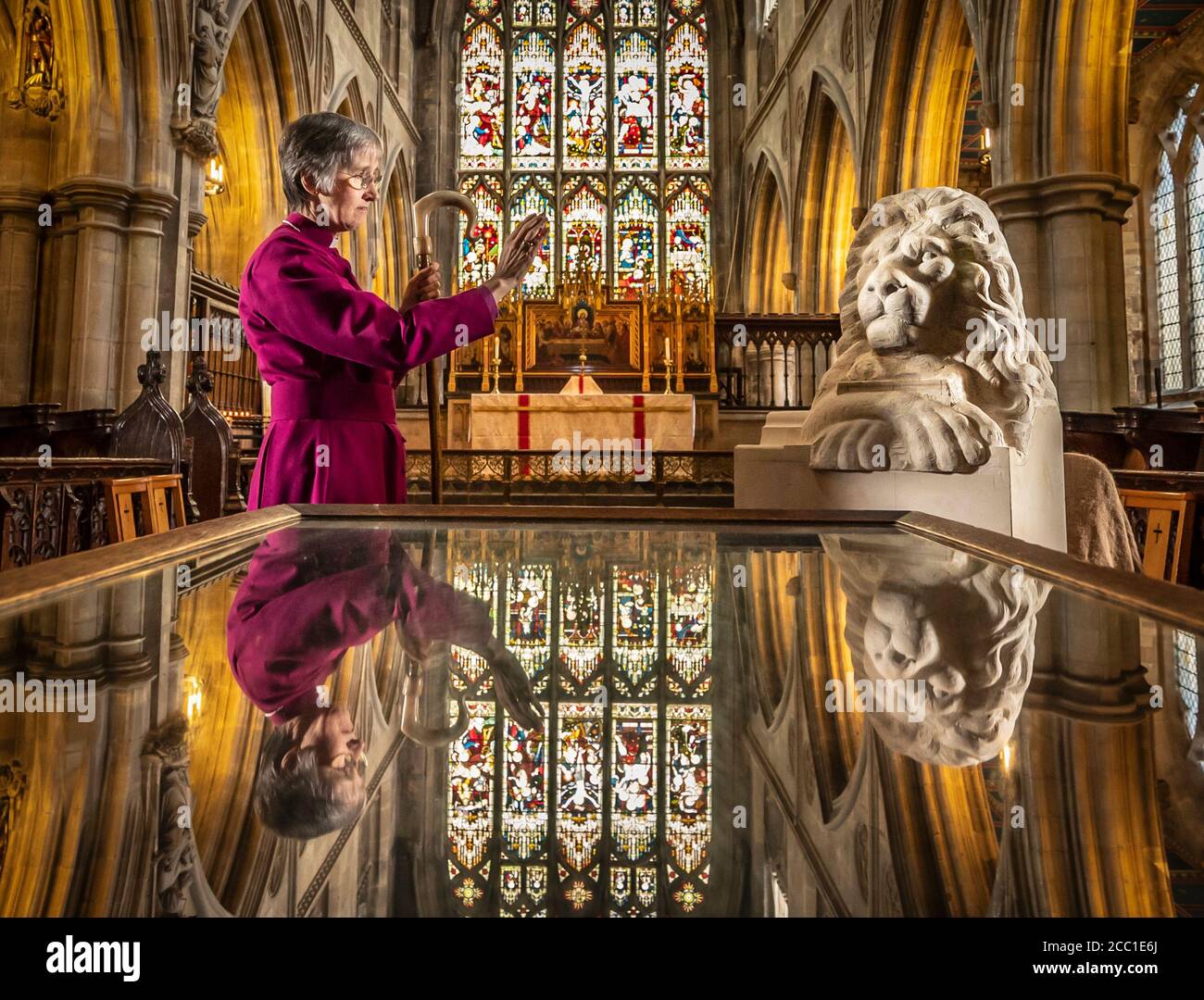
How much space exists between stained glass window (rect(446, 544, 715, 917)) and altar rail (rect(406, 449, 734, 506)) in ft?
23.8

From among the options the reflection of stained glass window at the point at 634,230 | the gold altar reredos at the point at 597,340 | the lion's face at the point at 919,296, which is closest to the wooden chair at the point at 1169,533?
the lion's face at the point at 919,296

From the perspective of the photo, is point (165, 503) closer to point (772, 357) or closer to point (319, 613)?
point (319, 613)

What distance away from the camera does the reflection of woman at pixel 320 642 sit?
54cm

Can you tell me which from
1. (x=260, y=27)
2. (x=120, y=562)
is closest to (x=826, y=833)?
(x=120, y=562)

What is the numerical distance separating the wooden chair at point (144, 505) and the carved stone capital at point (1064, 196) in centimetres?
633

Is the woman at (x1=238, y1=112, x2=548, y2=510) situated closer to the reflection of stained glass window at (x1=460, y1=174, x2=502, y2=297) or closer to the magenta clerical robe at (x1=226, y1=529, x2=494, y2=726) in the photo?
the magenta clerical robe at (x1=226, y1=529, x2=494, y2=726)

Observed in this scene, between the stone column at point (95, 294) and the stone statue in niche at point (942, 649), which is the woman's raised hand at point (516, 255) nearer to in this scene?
the stone statue in niche at point (942, 649)

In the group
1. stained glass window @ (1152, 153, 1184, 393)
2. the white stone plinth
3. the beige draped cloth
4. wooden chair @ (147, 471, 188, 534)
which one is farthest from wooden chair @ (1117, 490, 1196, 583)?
stained glass window @ (1152, 153, 1184, 393)

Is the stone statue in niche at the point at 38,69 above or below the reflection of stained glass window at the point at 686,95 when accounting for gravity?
below

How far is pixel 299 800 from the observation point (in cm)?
52

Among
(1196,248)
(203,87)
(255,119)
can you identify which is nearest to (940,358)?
(203,87)

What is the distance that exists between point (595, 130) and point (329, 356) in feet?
59.6

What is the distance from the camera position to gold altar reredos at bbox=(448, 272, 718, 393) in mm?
12609
